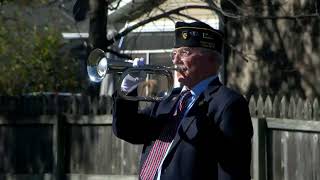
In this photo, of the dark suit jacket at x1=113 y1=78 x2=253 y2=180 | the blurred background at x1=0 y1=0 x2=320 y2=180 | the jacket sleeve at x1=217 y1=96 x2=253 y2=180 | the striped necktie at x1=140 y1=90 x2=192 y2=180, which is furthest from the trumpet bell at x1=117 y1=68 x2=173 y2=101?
the blurred background at x1=0 y1=0 x2=320 y2=180

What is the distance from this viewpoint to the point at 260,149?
31.8 feet

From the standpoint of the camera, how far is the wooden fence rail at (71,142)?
32.1 feet

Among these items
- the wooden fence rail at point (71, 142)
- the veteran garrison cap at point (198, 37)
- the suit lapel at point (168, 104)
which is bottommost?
the wooden fence rail at point (71, 142)

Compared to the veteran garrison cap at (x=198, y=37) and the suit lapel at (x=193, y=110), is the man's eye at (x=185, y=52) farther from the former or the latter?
the suit lapel at (x=193, y=110)

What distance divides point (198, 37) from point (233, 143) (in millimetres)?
627

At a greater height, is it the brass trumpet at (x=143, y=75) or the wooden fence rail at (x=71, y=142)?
the brass trumpet at (x=143, y=75)

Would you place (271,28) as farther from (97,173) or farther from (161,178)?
(161,178)

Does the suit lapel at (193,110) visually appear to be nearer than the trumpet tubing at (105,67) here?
Yes

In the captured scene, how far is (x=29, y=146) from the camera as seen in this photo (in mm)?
11914

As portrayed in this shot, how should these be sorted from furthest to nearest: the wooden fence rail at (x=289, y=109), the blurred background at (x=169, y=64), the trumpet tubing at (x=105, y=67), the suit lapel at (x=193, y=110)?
1. the blurred background at (x=169, y=64)
2. the wooden fence rail at (x=289, y=109)
3. the trumpet tubing at (x=105, y=67)
4. the suit lapel at (x=193, y=110)

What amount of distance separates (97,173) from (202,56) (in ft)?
23.8

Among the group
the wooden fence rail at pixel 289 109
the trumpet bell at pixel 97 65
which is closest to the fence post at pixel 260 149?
the wooden fence rail at pixel 289 109

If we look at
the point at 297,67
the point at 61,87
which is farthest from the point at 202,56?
the point at 61,87

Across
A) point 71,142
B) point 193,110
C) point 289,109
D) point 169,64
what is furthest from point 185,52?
point 71,142
